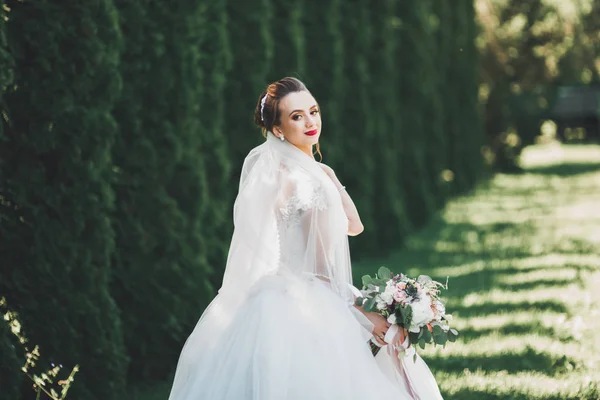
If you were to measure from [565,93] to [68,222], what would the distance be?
40515 mm

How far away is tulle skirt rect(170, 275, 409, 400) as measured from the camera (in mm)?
4691

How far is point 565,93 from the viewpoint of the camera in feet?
147

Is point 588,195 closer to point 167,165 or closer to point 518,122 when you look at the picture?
point 518,122

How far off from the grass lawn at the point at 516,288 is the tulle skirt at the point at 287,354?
2197 millimetres

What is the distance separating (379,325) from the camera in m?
4.92

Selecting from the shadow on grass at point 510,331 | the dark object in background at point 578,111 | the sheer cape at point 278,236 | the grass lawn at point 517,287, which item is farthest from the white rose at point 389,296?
the dark object in background at point 578,111

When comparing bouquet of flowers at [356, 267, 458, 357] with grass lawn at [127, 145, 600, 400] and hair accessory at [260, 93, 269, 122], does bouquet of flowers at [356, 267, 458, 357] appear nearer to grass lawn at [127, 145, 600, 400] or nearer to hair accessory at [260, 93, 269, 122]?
hair accessory at [260, 93, 269, 122]

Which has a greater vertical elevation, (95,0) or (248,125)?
(95,0)

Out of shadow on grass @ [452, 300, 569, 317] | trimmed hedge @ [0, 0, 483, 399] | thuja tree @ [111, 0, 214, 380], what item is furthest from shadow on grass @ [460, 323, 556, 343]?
thuja tree @ [111, 0, 214, 380]

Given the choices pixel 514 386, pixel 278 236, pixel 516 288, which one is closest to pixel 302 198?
pixel 278 236

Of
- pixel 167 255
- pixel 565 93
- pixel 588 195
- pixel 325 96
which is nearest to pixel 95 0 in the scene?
pixel 167 255

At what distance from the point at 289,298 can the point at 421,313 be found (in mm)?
581

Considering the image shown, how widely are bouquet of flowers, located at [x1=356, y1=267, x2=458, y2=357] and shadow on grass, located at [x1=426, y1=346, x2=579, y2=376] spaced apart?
8.86ft

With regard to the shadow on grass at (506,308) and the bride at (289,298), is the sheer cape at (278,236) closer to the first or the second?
the bride at (289,298)
